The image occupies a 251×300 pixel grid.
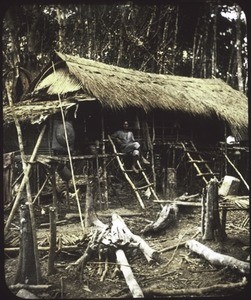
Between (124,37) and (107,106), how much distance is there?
702 cm

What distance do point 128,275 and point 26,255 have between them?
136cm

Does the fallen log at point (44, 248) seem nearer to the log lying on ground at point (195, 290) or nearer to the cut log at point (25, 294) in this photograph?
the cut log at point (25, 294)

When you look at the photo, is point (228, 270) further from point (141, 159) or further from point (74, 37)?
point (74, 37)

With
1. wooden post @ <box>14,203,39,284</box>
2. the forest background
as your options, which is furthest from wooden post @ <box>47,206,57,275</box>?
the forest background

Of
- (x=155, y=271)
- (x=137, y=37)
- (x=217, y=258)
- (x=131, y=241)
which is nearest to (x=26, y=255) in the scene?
(x=131, y=241)

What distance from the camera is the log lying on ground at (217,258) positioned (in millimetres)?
4047

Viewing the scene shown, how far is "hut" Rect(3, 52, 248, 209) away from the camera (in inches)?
311

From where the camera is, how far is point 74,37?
13.8 meters

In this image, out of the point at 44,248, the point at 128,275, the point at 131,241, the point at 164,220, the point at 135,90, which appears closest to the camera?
the point at 128,275

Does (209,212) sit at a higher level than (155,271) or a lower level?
higher

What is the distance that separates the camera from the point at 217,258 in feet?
14.6

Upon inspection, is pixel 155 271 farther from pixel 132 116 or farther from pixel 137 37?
pixel 137 37

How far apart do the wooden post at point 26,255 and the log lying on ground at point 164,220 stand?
2.54 m

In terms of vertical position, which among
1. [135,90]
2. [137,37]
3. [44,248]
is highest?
[137,37]
